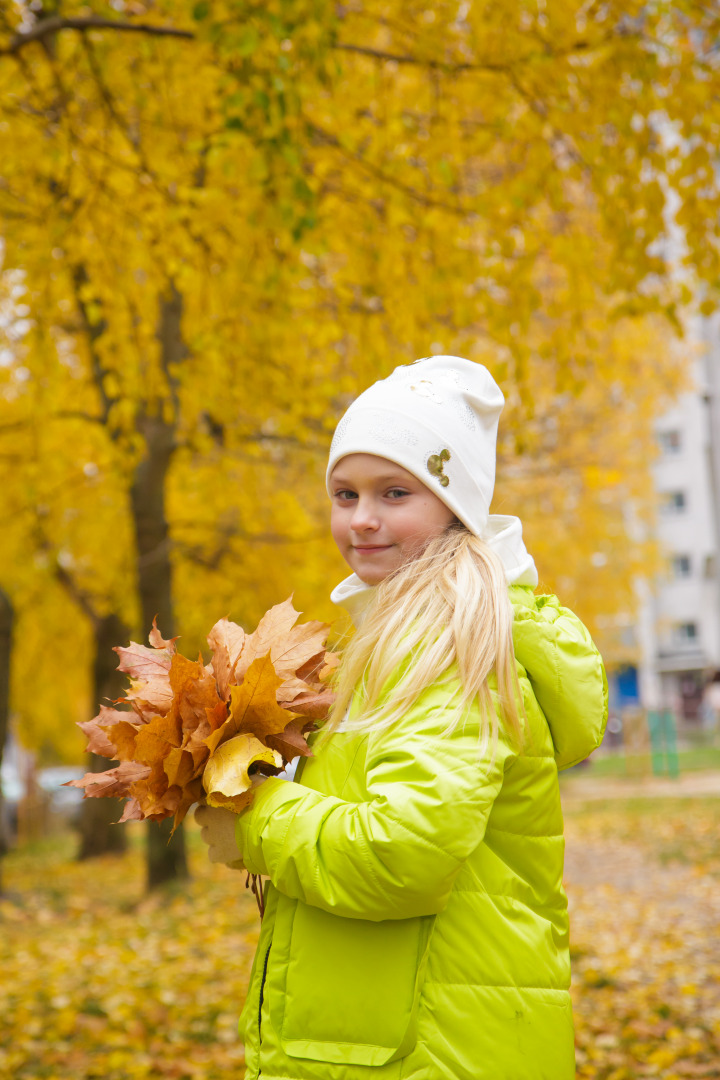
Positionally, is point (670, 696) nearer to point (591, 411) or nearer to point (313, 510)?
point (591, 411)

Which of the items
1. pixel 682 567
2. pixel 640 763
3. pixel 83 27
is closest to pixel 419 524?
pixel 83 27

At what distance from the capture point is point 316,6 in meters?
3.32

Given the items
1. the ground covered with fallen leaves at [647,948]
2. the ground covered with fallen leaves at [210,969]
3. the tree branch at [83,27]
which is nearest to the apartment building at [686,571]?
the ground covered with fallen leaves at [647,948]

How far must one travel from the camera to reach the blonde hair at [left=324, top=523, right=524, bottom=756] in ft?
5.29

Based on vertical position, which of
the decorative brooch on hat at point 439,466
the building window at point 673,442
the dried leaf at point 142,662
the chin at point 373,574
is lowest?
the dried leaf at point 142,662

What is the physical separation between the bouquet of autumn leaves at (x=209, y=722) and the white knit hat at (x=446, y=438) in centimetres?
38

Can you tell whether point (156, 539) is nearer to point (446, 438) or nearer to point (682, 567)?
point (446, 438)

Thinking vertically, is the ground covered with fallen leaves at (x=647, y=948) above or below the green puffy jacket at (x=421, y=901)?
below

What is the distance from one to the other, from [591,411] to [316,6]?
11.2m

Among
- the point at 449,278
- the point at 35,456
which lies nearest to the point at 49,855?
the point at 35,456

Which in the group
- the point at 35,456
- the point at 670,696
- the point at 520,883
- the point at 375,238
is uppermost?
the point at 375,238

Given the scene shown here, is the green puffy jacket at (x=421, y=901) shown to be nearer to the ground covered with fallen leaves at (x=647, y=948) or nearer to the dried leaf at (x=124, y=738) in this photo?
the dried leaf at (x=124, y=738)

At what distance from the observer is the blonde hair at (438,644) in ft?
5.29

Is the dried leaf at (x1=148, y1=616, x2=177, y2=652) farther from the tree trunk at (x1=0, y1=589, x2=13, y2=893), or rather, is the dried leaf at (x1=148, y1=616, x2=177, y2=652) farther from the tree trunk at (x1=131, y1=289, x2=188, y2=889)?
the tree trunk at (x1=0, y1=589, x2=13, y2=893)
